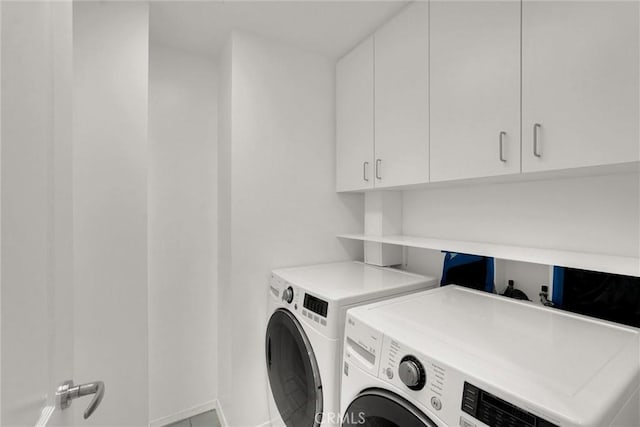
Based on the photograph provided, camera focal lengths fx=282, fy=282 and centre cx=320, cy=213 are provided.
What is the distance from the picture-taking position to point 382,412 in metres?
0.82

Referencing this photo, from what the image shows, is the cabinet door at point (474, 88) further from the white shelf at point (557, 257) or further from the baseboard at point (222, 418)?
the baseboard at point (222, 418)

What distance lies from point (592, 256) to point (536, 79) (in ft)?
2.26

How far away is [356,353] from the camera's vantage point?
3.15 feet

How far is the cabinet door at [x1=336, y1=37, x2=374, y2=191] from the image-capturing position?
1.70m

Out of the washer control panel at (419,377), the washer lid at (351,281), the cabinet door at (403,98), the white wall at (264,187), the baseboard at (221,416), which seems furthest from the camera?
the baseboard at (221,416)

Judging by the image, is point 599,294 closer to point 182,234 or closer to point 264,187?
point 264,187

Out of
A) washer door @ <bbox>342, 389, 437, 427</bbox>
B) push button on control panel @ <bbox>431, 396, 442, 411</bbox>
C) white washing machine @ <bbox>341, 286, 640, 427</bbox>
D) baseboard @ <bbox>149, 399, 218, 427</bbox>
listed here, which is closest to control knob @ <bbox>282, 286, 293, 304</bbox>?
white washing machine @ <bbox>341, 286, 640, 427</bbox>

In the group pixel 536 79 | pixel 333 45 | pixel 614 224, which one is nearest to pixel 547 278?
pixel 614 224

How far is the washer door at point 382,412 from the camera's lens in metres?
0.74

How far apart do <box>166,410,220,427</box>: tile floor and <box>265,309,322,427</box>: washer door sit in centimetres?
67

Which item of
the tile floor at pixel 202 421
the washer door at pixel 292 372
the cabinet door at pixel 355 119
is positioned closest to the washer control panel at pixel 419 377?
the washer door at pixel 292 372

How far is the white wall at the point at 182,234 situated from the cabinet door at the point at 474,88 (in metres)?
1.48

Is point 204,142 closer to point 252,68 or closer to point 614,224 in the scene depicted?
point 252,68

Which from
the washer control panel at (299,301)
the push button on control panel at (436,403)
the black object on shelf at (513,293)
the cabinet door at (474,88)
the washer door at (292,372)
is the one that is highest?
the cabinet door at (474,88)
